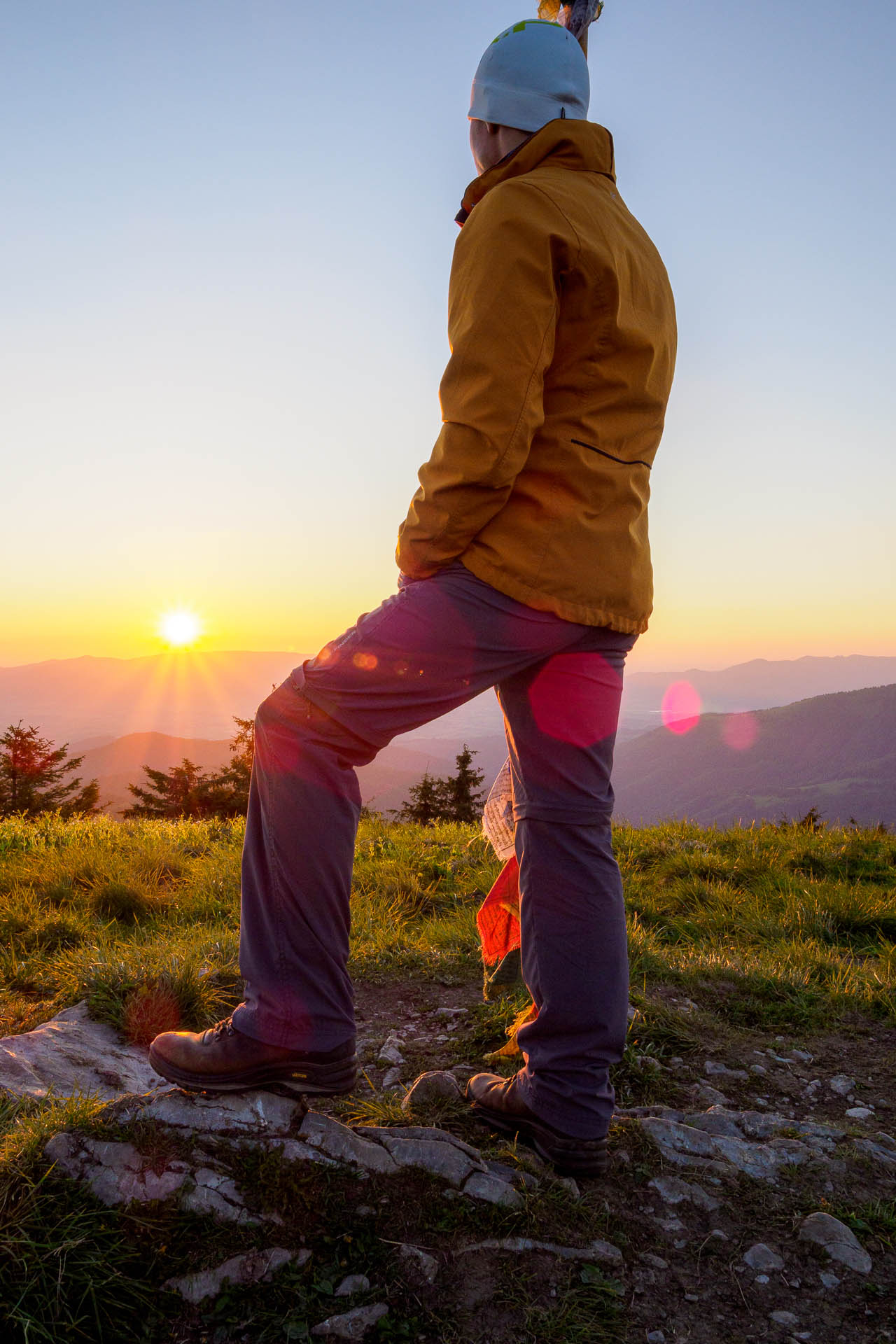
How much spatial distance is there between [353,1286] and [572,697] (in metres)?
1.33

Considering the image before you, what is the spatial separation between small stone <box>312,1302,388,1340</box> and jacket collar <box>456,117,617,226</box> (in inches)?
93.8

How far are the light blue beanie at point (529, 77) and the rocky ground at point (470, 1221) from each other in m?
2.45

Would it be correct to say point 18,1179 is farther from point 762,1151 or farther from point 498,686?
point 762,1151

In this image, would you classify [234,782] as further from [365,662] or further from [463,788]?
[365,662]

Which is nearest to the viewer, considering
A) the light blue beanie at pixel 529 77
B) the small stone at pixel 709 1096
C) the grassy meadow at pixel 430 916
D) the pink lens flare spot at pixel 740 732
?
the light blue beanie at pixel 529 77

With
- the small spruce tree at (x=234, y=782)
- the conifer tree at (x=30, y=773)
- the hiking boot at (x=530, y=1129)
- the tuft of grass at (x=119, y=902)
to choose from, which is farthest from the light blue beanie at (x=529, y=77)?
the conifer tree at (x=30, y=773)

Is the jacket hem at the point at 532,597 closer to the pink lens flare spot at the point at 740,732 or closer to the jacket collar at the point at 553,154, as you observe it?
the jacket collar at the point at 553,154

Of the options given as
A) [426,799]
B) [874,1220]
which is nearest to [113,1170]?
[874,1220]

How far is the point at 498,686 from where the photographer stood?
2.13 m

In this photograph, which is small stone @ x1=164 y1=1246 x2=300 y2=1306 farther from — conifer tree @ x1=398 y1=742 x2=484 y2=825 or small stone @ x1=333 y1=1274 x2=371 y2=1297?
conifer tree @ x1=398 y1=742 x2=484 y2=825

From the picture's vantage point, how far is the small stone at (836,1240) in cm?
177

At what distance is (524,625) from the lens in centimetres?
188

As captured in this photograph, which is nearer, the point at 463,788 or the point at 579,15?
the point at 579,15

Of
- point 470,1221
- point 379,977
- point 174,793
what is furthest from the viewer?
point 174,793
